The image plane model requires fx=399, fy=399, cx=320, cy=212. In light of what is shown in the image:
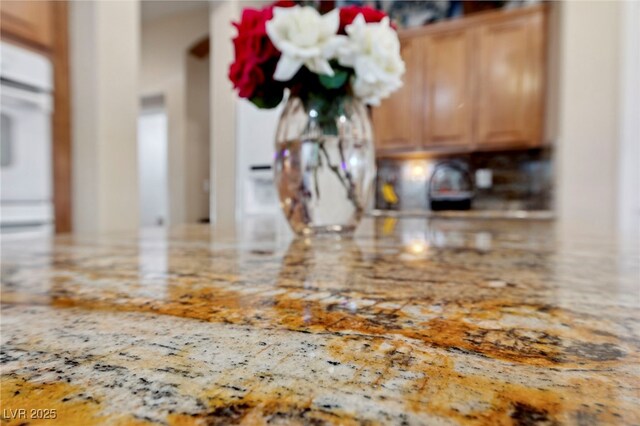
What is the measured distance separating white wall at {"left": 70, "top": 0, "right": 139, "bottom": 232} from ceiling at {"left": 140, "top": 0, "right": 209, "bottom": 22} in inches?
78.5

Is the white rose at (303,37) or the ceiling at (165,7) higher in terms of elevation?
the ceiling at (165,7)

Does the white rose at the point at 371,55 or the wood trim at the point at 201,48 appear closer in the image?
the white rose at the point at 371,55

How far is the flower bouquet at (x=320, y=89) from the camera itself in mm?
582

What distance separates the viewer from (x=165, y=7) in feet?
11.7

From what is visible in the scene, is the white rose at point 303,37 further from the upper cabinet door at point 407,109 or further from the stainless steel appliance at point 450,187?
the stainless steel appliance at point 450,187

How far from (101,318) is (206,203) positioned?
402 centimetres

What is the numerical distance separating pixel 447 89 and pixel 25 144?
8.94 feet

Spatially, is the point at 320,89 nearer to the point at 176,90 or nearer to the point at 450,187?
the point at 450,187

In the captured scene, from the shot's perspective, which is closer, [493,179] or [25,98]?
[25,98]

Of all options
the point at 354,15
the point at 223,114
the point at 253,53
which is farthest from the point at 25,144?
the point at 354,15

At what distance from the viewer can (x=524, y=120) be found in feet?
9.46

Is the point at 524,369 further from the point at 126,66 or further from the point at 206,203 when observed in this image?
the point at 206,203

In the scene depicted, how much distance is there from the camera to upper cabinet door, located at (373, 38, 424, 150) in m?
3.19

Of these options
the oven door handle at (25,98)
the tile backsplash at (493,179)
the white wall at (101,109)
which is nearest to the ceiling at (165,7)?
the white wall at (101,109)
